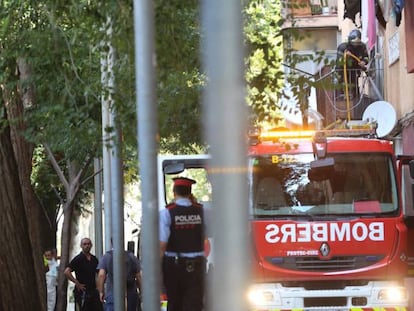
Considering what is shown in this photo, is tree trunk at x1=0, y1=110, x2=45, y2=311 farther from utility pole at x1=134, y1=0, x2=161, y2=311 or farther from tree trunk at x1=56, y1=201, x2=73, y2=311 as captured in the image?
tree trunk at x1=56, y1=201, x2=73, y2=311

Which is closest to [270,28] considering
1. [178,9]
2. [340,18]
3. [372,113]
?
[178,9]

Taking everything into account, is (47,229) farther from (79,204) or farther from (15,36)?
(15,36)

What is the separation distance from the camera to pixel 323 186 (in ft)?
40.9

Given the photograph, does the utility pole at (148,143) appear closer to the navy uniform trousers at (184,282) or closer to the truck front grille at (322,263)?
the navy uniform trousers at (184,282)

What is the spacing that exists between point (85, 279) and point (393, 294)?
267 inches

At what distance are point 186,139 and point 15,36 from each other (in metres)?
8.17

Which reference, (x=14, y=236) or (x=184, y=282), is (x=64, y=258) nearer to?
(x=14, y=236)

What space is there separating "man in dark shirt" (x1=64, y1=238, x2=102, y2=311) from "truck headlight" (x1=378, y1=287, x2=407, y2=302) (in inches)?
245

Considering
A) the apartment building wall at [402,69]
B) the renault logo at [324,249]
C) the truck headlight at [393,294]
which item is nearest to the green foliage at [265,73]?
the renault logo at [324,249]

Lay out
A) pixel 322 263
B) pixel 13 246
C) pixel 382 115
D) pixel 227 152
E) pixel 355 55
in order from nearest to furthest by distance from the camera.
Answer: pixel 227 152 < pixel 322 263 < pixel 13 246 < pixel 382 115 < pixel 355 55

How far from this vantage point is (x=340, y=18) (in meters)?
36.4

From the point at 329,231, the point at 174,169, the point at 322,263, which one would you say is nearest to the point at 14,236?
the point at 174,169

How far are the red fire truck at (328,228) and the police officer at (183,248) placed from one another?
5.73 feet

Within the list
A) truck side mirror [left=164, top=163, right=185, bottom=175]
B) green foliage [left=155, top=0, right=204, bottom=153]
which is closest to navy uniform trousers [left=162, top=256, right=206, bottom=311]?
green foliage [left=155, top=0, right=204, bottom=153]
